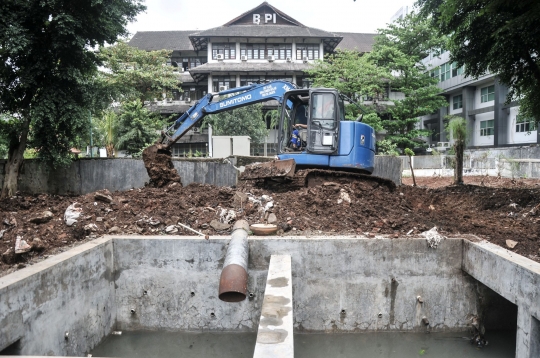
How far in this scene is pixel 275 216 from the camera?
21.9 ft

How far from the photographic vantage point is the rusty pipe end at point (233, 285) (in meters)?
4.26

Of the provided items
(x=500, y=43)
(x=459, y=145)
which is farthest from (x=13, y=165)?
(x=459, y=145)

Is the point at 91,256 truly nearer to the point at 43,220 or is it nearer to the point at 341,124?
the point at 43,220

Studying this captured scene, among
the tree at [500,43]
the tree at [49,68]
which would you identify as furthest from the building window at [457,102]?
the tree at [49,68]

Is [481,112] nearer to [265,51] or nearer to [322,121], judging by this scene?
[265,51]

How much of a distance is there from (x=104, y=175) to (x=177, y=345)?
27.1ft

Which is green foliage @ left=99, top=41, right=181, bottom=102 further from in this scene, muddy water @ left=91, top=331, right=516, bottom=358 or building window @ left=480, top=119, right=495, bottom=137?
building window @ left=480, top=119, right=495, bottom=137

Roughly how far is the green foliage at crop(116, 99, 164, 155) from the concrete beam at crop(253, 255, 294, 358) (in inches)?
648

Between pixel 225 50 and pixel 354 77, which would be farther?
pixel 225 50

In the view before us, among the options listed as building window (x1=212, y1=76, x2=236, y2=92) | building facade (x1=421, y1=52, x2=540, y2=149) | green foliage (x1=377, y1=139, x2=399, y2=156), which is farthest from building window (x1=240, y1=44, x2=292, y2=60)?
green foliage (x1=377, y1=139, x2=399, y2=156)

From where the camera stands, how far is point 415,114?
24812mm

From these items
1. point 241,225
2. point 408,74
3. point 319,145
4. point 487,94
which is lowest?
point 241,225

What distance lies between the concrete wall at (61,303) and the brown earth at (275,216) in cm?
47

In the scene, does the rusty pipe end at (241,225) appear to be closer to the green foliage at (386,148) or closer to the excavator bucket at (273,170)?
the excavator bucket at (273,170)
